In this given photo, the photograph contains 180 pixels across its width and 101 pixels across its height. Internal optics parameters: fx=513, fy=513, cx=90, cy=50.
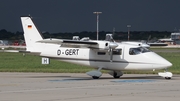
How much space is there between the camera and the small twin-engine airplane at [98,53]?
1164 inches

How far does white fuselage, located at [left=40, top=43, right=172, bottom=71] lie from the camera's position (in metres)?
29.6

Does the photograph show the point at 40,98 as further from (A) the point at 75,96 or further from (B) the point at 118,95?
(B) the point at 118,95

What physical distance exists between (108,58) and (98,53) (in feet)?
2.61

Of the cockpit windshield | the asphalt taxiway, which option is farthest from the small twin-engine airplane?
the asphalt taxiway

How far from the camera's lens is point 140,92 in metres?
21.1

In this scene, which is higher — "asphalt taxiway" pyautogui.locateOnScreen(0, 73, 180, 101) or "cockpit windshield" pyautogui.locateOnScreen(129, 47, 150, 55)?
"cockpit windshield" pyautogui.locateOnScreen(129, 47, 150, 55)

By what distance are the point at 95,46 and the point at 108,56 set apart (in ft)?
3.31

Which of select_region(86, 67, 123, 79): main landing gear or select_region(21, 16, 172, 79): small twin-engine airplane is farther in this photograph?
select_region(86, 67, 123, 79): main landing gear

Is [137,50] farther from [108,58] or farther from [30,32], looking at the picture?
[30,32]

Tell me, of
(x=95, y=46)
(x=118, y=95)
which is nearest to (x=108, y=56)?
(x=95, y=46)

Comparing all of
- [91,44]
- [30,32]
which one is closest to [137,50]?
[91,44]

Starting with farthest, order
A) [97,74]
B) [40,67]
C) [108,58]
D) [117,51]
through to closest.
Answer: [40,67], [108,58], [117,51], [97,74]

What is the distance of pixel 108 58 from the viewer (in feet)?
101

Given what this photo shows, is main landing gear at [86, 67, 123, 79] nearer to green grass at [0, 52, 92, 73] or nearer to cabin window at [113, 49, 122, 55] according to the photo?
cabin window at [113, 49, 122, 55]
